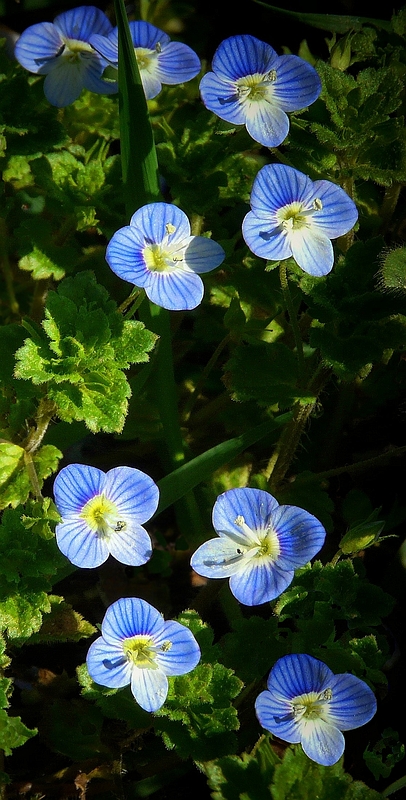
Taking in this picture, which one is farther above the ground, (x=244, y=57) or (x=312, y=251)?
(x=244, y=57)

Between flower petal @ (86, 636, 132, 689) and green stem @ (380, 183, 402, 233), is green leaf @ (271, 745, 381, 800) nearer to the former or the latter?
Result: flower petal @ (86, 636, 132, 689)

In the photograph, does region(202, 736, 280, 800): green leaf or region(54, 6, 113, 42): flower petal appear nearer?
region(202, 736, 280, 800): green leaf

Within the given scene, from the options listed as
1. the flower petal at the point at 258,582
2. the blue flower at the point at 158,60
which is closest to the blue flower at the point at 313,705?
the flower petal at the point at 258,582

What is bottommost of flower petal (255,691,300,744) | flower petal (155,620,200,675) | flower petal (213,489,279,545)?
flower petal (255,691,300,744)

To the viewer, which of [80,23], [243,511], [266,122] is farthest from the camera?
[80,23]

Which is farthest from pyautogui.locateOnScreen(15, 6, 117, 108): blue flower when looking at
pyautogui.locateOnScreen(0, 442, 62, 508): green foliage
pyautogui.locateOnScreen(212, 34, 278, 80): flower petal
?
pyautogui.locateOnScreen(0, 442, 62, 508): green foliage

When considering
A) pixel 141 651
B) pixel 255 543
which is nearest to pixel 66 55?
pixel 255 543

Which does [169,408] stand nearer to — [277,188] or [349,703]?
[277,188]
